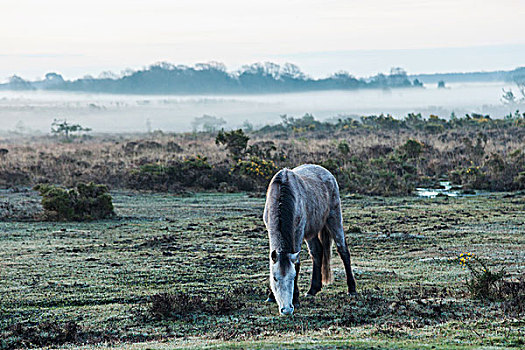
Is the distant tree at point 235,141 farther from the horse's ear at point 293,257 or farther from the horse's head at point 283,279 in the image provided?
the horse's head at point 283,279

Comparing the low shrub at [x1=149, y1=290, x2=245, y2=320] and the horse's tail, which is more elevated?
the horse's tail

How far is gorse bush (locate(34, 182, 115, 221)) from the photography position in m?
22.5

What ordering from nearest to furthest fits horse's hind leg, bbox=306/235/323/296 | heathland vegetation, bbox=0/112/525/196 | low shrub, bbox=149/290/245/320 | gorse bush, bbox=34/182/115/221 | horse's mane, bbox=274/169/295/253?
horse's mane, bbox=274/169/295/253 < low shrub, bbox=149/290/245/320 < horse's hind leg, bbox=306/235/323/296 < gorse bush, bbox=34/182/115/221 < heathland vegetation, bbox=0/112/525/196

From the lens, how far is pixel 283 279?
9.48 meters

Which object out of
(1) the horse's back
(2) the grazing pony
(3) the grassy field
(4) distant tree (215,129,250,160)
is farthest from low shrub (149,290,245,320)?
(4) distant tree (215,129,250,160)

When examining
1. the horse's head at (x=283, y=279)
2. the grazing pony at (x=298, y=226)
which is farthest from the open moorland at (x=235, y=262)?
the grazing pony at (x=298, y=226)

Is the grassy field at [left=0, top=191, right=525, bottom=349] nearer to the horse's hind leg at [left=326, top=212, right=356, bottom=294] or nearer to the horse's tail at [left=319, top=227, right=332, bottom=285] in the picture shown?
the horse's tail at [left=319, top=227, right=332, bottom=285]

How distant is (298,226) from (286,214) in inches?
23.5

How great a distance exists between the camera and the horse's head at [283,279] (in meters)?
9.43

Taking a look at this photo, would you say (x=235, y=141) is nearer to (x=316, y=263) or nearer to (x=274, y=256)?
(x=316, y=263)


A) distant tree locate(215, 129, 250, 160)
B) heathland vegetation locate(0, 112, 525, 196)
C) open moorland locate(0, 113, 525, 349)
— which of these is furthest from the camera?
distant tree locate(215, 129, 250, 160)

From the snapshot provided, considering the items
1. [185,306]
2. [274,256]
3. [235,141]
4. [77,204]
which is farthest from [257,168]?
[274,256]

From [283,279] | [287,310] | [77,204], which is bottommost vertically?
[77,204]

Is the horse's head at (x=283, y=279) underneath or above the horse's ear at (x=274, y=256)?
underneath
